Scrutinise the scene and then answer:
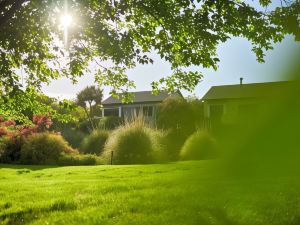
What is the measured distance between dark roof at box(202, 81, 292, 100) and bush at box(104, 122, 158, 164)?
1793 cm

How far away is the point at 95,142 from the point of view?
27906 millimetres

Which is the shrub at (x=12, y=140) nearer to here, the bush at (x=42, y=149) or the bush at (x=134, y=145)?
the bush at (x=42, y=149)

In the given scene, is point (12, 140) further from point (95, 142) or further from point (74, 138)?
point (74, 138)

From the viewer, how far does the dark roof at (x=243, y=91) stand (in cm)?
3931

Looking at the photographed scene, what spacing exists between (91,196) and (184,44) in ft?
12.0

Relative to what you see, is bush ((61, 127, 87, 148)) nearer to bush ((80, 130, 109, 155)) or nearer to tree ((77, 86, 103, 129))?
bush ((80, 130, 109, 155))

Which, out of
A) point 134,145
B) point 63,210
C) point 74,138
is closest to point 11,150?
point 74,138

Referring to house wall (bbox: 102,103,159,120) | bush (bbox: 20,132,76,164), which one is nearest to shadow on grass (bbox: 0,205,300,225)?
bush (bbox: 20,132,76,164)

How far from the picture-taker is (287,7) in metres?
8.70

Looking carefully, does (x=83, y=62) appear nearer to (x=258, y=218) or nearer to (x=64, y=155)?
(x=258, y=218)

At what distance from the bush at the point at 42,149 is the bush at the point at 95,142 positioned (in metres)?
1.54

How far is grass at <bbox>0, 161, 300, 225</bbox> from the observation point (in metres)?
7.03

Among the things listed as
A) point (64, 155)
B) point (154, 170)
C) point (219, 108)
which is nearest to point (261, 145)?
point (154, 170)

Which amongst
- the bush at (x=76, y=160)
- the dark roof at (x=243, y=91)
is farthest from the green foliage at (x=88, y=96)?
the bush at (x=76, y=160)
